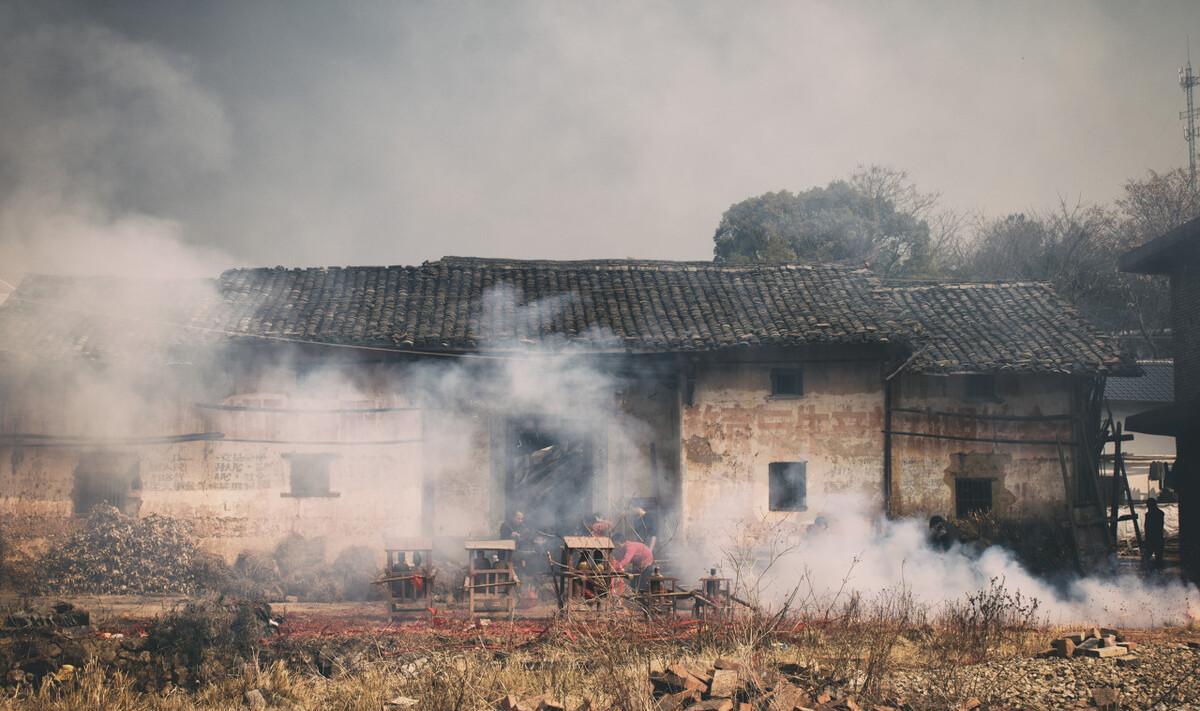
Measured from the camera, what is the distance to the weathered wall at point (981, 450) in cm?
1573

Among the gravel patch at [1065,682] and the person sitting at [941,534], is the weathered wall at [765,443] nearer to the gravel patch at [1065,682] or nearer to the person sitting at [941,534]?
the person sitting at [941,534]

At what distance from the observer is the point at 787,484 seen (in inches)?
615

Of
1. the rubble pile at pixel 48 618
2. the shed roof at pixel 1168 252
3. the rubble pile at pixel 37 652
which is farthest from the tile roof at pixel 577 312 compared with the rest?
the rubble pile at pixel 37 652

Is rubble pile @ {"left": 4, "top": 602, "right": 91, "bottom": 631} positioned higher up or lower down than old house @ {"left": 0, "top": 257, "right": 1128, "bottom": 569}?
lower down

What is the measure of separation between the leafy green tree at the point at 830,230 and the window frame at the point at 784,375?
1764 centimetres

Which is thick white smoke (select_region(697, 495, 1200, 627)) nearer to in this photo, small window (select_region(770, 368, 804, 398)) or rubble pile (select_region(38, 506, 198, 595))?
small window (select_region(770, 368, 804, 398))

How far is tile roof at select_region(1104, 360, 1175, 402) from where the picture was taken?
2900 cm

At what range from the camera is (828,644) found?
934 cm

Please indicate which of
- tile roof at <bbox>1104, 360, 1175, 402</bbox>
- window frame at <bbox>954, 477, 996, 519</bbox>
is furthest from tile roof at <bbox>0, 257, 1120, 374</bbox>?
tile roof at <bbox>1104, 360, 1175, 402</bbox>

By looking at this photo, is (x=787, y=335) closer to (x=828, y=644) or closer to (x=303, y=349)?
(x=828, y=644)

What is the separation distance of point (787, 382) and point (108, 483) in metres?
11.6

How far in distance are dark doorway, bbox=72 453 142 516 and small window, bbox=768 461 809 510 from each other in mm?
10623

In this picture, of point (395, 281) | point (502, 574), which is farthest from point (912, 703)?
point (395, 281)

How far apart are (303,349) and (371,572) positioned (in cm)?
390
